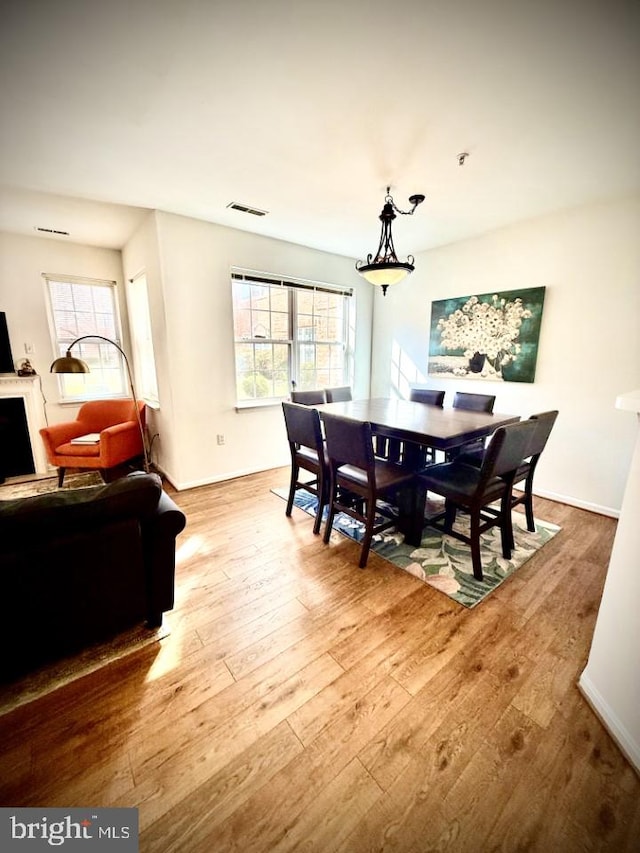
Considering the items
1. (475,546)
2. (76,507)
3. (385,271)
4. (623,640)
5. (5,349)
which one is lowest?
(475,546)

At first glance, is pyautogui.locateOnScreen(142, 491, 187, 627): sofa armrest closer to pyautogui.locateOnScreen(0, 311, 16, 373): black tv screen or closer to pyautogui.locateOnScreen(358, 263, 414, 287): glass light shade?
pyautogui.locateOnScreen(358, 263, 414, 287): glass light shade

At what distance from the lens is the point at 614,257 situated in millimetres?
2625

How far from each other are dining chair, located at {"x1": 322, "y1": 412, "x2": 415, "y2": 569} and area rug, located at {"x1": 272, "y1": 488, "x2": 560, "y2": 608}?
0.74 ft

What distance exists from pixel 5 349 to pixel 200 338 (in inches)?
85.8

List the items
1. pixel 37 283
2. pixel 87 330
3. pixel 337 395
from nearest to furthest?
pixel 337 395
pixel 37 283
pixel 87 330

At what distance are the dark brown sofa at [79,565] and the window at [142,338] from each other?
2.48 m

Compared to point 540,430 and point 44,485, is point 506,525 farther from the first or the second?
point 44,485

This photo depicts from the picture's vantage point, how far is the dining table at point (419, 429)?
2023mm

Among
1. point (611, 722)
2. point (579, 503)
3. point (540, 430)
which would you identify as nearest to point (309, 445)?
point (540, 430)

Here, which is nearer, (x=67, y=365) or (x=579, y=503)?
(x=67, y=365)

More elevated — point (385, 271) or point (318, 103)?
point (318, 103)

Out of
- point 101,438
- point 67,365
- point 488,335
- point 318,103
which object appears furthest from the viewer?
point 488,335

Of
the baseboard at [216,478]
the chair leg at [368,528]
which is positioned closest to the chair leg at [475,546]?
the chair leg at [368,528]

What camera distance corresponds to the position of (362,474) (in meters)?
2.20
